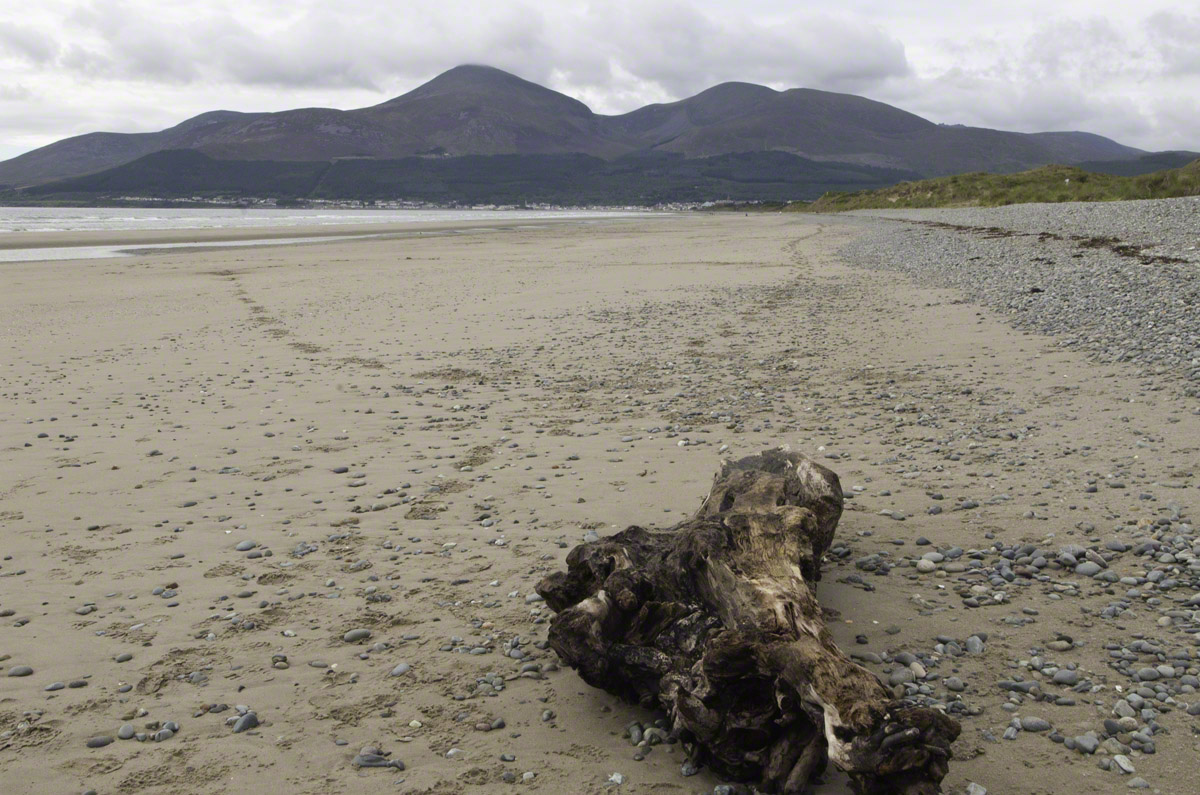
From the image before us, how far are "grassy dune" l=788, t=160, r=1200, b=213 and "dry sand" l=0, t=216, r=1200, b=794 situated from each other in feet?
149

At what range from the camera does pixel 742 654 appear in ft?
11.1

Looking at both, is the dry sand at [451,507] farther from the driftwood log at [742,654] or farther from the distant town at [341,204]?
the distant town at [341,204]

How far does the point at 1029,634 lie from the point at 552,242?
39314mm

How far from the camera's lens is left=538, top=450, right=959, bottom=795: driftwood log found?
302 centimetres

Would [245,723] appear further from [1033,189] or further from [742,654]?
[1033,189]

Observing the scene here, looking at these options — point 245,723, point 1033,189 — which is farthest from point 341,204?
point 245,723

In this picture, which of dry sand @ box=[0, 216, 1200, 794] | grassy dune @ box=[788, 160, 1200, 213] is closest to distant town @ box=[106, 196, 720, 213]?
grassy dune @ box=[788, 160, 1200, 213]

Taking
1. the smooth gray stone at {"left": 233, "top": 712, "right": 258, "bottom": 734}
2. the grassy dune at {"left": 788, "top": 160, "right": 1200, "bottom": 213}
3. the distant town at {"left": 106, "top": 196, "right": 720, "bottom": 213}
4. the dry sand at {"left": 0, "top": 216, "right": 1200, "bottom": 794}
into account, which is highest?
the distant town at {"left": 106, "top": 196, "right": 720, "bottom": 213}

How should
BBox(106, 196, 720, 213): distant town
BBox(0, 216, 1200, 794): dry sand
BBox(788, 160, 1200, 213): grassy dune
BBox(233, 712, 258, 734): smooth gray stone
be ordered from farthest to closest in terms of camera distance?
BBox(106, 196, 720, 213): distant town, BBox(788, 160, 1200, 213): grassy dune, BBox(233, 712, 258, 734): smooth gray stone, BBox(0, 216, 1200, 794): dry sand

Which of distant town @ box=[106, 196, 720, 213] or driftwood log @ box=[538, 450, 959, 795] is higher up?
distant town @ box=[106, 196, 720, 213]

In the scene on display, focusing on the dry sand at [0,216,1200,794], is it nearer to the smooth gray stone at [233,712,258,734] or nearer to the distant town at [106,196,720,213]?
the smooth gray stone at [233,712,258,734]

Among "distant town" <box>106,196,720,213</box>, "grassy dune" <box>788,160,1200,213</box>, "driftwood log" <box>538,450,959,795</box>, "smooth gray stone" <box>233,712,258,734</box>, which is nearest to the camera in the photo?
"driftwood log" <box>538,450,959,795</box>

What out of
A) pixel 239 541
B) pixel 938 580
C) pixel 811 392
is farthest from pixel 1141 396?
pixel 239 541

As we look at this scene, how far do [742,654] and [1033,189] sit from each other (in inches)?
2658
